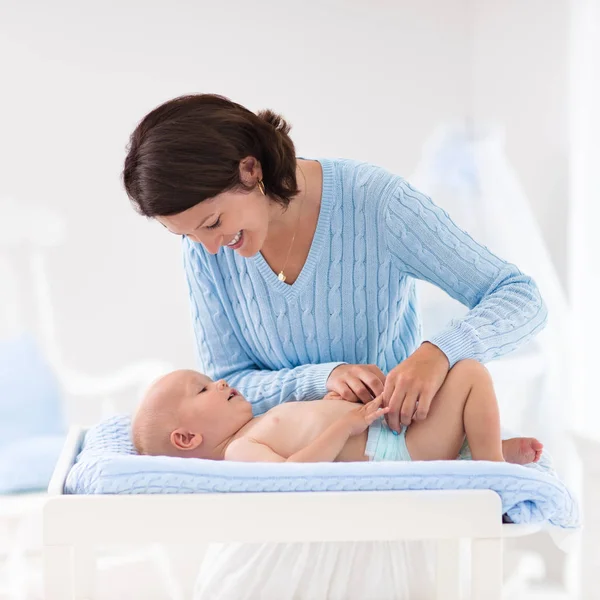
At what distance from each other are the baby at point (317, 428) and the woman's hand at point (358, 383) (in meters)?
0.02

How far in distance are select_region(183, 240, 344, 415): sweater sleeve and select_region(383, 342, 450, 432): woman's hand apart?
0.30 m

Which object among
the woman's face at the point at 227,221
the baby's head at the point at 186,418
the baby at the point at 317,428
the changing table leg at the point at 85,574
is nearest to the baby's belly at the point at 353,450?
the baby at the point at 317,428

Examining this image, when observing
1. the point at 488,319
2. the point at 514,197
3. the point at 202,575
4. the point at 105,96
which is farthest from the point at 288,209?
the point at 105,96

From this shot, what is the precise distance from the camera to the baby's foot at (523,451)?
1.37 m

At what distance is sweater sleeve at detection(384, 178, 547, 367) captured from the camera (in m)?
1.39

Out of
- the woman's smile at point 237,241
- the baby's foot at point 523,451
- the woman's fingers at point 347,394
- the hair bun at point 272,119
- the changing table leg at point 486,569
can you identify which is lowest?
the changing table leg at point 486,569

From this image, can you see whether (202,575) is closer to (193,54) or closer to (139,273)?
(139,273)

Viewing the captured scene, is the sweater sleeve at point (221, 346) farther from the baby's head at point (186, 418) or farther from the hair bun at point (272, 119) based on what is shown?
the hair bun at point (272, 119)

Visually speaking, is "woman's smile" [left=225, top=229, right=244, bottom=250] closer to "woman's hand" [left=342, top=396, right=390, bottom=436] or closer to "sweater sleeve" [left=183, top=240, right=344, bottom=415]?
"sweater sleeve" [left=183, top=240, right=344, bottom=415]

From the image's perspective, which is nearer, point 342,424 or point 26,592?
point 342,424

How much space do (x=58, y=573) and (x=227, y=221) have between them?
60cm

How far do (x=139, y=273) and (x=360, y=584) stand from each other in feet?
6.01

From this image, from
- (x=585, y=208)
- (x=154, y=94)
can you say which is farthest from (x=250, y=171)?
(x=154, y=94)

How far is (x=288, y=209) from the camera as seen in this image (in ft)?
5.38
